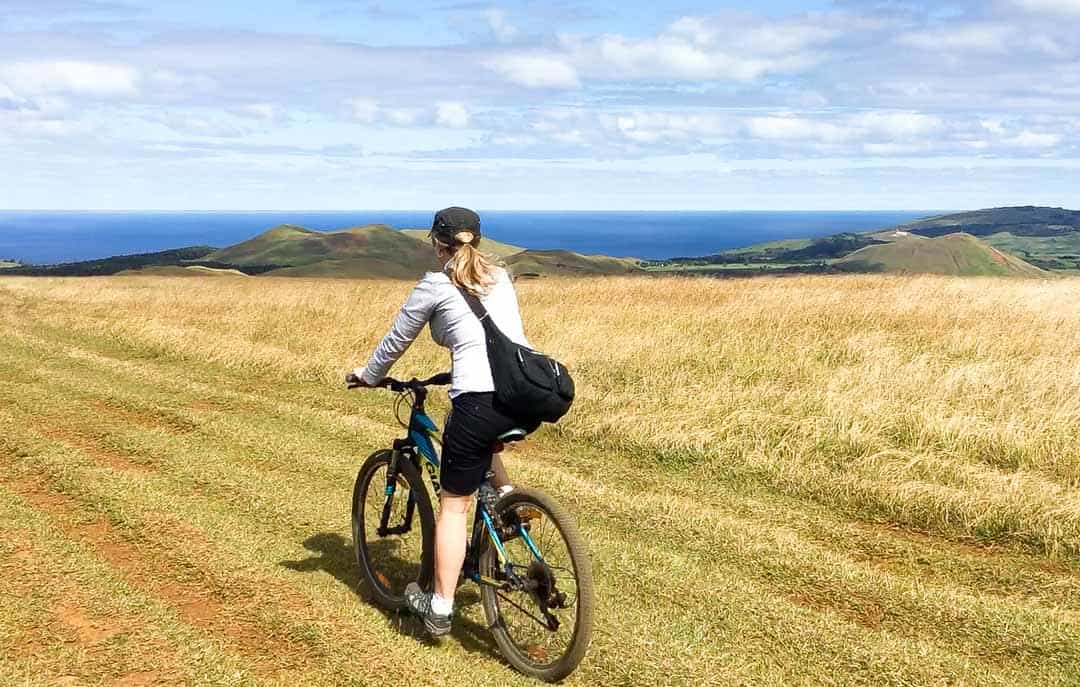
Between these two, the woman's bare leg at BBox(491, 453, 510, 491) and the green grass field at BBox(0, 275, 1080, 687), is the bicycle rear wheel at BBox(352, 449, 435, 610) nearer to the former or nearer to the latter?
the green grass field at BBox(0, 275, 1080, 687)

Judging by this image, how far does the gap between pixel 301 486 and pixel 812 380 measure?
7.93 meters

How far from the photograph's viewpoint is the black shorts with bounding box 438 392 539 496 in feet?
17.8

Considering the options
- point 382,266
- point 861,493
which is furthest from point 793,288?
point 382,266

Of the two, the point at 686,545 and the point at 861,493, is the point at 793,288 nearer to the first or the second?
the point at 861,493

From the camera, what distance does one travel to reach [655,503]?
31.4 ft

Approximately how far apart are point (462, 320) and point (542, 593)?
1957 millimetres

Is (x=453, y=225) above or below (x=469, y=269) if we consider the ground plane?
above

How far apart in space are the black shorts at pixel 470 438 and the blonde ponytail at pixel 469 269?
695mm

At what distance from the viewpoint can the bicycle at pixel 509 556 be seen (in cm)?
551

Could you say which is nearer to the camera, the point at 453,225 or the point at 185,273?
the point at 453,225

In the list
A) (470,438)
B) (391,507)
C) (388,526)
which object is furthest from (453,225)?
(388,526)

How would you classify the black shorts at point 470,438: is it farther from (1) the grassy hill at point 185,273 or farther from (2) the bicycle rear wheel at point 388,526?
(1) the grassy hill at point 185,273

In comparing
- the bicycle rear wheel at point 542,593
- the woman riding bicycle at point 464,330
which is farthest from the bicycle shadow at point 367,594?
the woman riding bicycle at point 464,330

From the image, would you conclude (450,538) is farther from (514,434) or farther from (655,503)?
(655,503)
